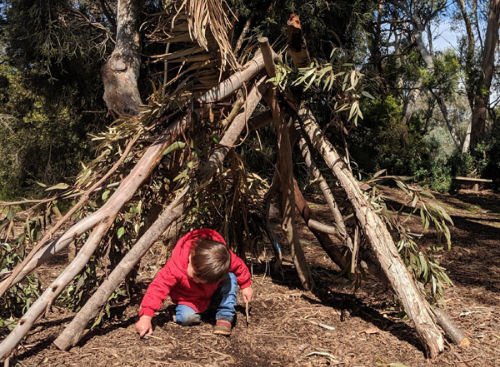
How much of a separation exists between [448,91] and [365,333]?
50.3ft

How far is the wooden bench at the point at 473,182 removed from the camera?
1537 centimetres

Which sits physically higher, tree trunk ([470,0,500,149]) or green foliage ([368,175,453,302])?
tree trunk ([470,0,500,149])

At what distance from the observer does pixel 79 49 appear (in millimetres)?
10055

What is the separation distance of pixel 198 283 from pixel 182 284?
0.12 meters

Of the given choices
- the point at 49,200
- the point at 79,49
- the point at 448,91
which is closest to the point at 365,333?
the point at 49,200

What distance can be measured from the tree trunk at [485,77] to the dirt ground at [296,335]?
17.3m

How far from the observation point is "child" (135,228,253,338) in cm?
311

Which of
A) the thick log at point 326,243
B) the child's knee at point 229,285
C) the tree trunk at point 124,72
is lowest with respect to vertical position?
the child's knee at point 229,285

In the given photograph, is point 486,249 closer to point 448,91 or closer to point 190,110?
point 190,110

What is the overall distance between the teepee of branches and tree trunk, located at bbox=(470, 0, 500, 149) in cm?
1820

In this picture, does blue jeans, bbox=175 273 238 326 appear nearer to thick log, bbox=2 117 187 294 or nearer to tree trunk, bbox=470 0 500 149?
thick log, bbox=2 117 187 294

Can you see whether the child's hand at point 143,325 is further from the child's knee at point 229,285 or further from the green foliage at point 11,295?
the green foliage at point 11,295

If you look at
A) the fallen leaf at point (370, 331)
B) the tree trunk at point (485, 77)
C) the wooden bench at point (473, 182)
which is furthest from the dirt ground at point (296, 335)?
the tree trunk at point (485, 77)

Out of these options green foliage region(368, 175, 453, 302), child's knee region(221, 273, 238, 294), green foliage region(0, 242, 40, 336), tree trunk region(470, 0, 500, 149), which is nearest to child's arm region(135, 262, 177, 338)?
child's knee region(221, 273, 238, 294)
